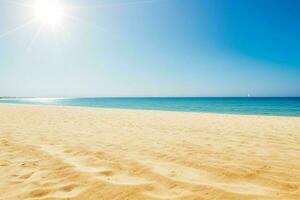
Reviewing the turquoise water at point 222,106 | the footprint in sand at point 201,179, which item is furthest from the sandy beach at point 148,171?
the turquoise water at point 222,106

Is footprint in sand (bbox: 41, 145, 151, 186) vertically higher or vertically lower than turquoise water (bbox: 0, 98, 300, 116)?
higher

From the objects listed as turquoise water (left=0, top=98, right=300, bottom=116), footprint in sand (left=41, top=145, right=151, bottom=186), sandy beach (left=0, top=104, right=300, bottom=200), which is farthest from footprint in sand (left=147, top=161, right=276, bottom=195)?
turquoise water (left=0, top=98, right=300, bottom=116)

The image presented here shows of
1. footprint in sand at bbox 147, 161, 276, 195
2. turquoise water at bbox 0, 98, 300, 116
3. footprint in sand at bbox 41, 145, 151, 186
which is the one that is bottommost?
turquoise water at bbox 0, 98, 300, 116

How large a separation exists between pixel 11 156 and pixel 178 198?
4.22 m

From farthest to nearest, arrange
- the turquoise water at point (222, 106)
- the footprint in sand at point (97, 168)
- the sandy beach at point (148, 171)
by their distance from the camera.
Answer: the turquoise water at point (222, 106) < the footprint in sand at point (97, 168) < the sandy beach at point (148, 171)

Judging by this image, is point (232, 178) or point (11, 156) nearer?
point (232, 178)

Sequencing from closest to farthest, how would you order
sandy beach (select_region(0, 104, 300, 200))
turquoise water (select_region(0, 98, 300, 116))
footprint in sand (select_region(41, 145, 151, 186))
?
sandy beach (select_region(0, 104, 300, 200))
footprint in sand (select_region(41, 145, 151, 186))
turquoise water (select_region(0, 98, 300, 116))

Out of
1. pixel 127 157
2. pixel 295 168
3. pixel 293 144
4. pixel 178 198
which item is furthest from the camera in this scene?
pixel 293 144

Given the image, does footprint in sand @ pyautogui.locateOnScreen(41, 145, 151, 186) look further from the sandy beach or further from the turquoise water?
the turquoise water

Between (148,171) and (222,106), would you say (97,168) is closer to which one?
(148,171)

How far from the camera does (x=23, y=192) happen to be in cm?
313

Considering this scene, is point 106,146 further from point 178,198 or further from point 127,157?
point 178,198

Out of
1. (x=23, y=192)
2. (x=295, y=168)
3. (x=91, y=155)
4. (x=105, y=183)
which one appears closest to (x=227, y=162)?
(x=295, y=168)

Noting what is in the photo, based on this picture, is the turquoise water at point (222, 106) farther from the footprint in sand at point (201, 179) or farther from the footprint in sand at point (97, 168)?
the footprint in sand at point (97, 168)
